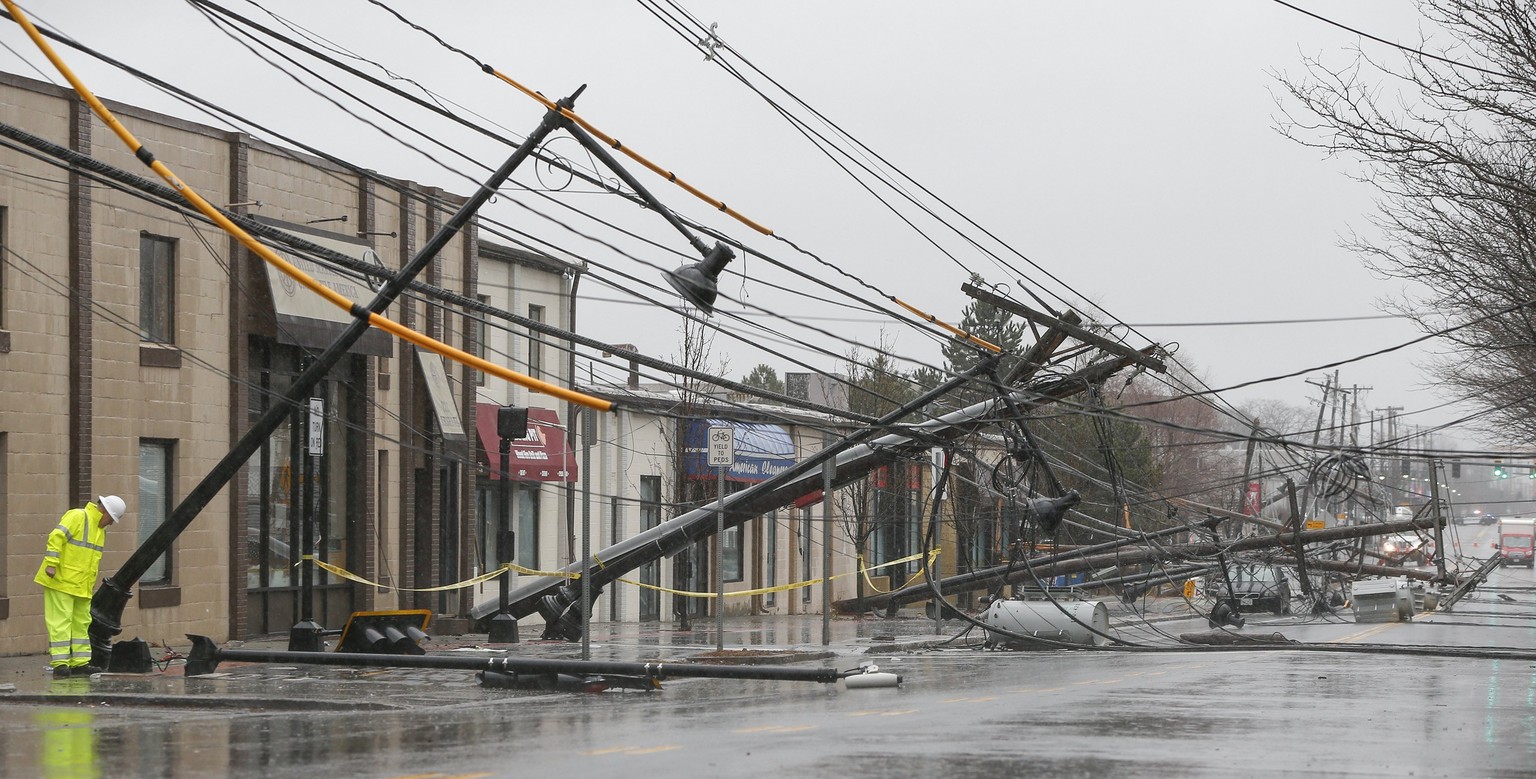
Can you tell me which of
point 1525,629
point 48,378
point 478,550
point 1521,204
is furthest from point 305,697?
point 1525,629

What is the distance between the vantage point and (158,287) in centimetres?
2223

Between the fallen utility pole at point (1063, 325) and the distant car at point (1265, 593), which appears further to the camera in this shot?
the distant car at point (1265, 593)

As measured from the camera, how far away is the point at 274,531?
24.3 metres

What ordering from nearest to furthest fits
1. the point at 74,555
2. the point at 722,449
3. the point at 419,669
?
the point at 74,555 → the point at 419,669 → the point at 722,449

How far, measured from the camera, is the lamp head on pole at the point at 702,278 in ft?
45.6

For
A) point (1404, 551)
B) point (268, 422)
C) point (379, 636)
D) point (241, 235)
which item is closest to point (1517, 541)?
Answer: point (1404, 551)

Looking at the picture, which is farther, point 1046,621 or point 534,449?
point 534,449

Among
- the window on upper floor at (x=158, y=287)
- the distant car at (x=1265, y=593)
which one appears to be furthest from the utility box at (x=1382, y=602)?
the window on upper floor at (x=158, y=287)

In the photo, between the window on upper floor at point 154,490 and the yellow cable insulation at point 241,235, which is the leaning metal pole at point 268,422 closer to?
the yellow cable insulation at point 241,235

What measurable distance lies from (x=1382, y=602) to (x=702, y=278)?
28345mm

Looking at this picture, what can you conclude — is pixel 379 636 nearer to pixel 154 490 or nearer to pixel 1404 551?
pixel 154 490

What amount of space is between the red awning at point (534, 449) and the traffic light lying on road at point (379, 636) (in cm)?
1005

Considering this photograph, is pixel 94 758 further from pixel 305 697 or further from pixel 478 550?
pixel 478 550

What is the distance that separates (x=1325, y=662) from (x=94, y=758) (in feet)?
54.4
